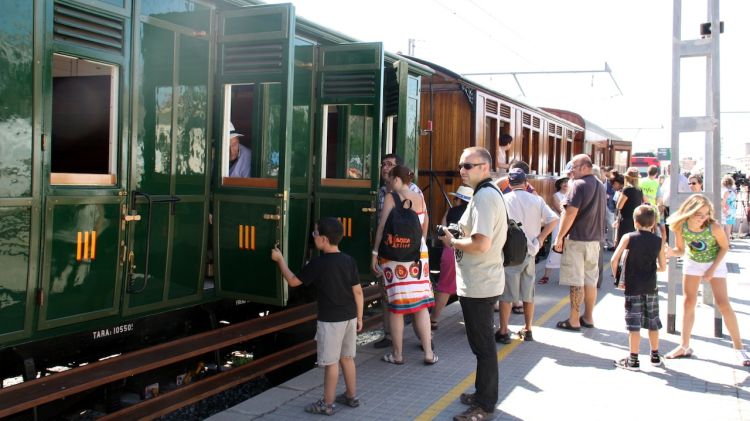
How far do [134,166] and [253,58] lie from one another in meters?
1.17

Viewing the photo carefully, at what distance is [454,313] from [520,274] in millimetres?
1510

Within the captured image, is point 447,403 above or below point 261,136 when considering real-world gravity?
below

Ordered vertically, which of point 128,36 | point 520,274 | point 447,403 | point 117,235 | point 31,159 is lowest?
point 447,403

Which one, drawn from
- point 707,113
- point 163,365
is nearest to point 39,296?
point 163,365

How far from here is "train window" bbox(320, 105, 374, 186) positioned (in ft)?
22.9

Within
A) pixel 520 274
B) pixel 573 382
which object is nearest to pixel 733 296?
pixel 520 274

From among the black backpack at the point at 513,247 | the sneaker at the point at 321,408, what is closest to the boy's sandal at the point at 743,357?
the black backpack at the point at 513,247

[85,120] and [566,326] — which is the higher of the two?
[85,120]

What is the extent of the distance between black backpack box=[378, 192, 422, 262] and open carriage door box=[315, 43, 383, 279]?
979 millimetres

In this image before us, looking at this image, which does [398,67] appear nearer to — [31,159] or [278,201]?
[278,201]

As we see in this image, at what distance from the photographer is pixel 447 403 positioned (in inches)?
192

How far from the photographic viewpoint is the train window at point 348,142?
6977 mm

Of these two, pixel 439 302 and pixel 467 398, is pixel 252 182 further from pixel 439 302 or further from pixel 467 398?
pixel 439 302

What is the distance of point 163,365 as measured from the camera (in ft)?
15.1
